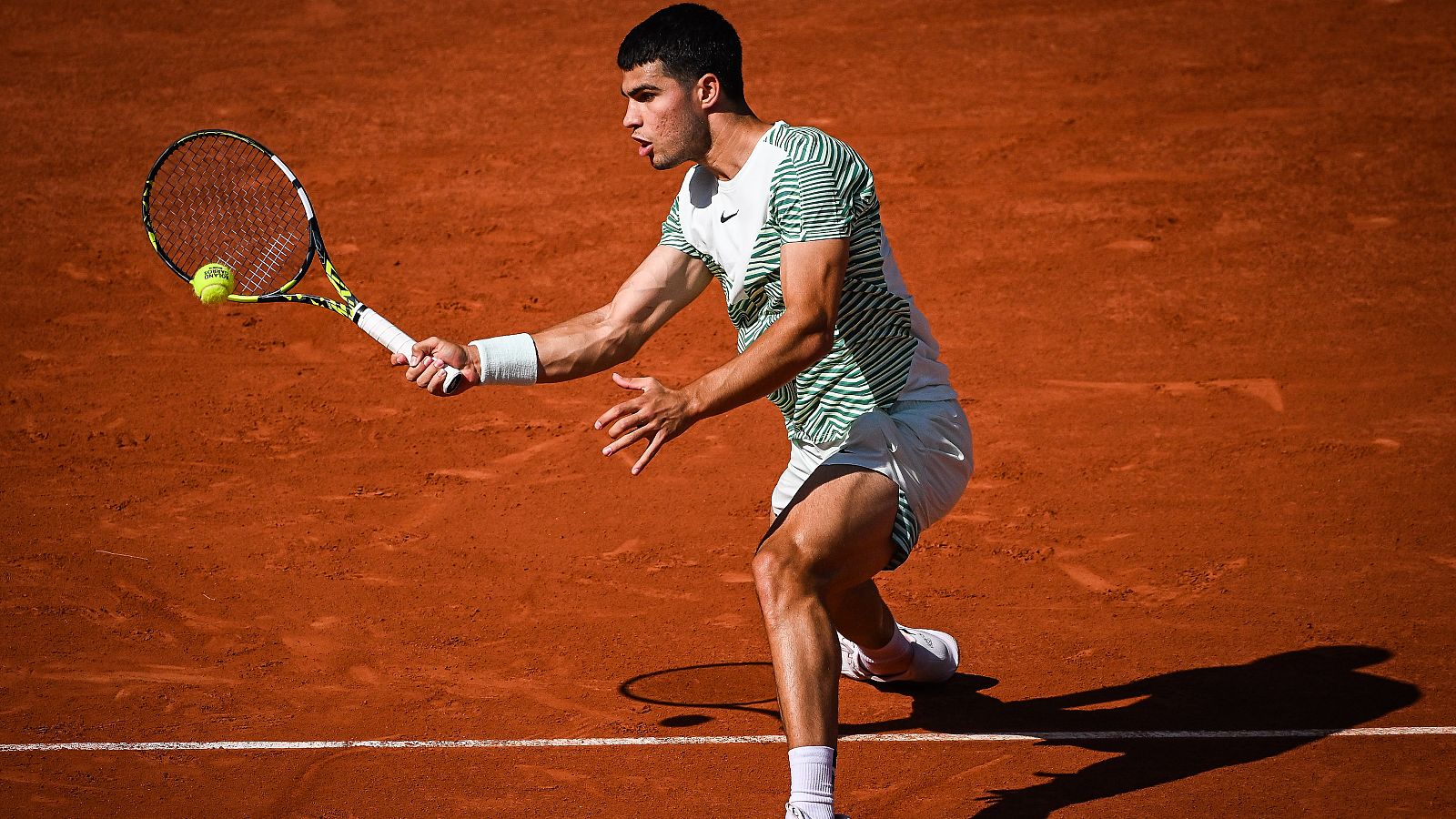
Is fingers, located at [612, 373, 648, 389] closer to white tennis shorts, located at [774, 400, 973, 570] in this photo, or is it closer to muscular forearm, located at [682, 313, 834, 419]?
muscular forearm, located at [682, 313, 834, 419]

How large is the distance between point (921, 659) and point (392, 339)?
2227 mm

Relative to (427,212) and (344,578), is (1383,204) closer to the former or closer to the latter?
(427,212)

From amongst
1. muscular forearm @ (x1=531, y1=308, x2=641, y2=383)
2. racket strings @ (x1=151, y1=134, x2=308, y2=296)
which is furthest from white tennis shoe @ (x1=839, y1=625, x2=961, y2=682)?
racket strings @ (x1=151, y1=134, x2=308, y2=296)

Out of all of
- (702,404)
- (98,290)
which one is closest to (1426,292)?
(702,404)

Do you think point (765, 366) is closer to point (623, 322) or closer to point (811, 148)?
point (811, 148)

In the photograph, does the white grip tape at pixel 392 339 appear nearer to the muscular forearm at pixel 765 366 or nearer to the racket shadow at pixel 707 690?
the muscular forearm at pixel 765 366

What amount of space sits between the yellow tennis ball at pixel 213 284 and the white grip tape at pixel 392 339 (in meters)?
0.69

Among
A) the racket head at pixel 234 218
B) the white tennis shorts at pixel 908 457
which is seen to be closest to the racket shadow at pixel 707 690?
the white tennis shorts at pixel 908 457

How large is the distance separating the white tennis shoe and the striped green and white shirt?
3.67 feet

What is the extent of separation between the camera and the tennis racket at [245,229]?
16.5 ft

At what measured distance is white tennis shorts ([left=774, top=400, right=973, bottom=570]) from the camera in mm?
4254

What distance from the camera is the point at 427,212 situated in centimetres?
988

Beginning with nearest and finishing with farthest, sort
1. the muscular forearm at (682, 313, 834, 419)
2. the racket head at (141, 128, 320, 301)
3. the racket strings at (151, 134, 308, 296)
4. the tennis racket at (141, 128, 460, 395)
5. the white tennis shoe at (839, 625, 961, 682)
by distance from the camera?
1. the muscular forearm at (682, 313, 834, 419)
2. the tennis racket at (141, 128, 460, 395)
3. the white tennis shoe at (839, 625, 961, 682)
4. the racket head at (141, 128, 320, 301)
5. the racket strings at (151, 134, 308, 296)

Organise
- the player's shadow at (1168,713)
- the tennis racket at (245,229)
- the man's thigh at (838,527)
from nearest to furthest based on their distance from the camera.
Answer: the man's thigh at (838,527)
the player's shadow at (1168,713)
the tennis racket at (245,229)
